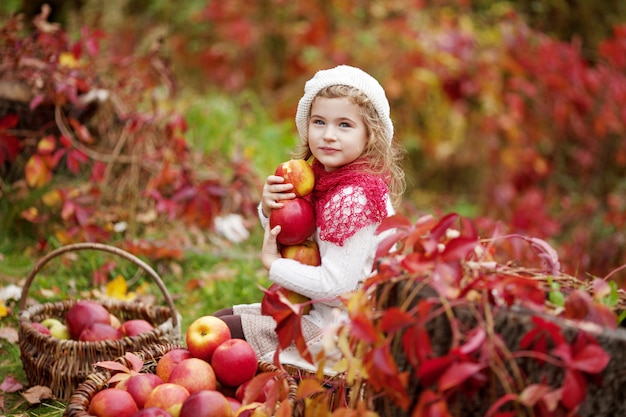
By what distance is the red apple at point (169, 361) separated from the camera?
88.2 inches

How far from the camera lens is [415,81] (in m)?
6.95

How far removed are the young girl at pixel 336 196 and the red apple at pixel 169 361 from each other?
0.77ft

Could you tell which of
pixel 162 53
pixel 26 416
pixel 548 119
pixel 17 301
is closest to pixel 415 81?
pixel 548 119

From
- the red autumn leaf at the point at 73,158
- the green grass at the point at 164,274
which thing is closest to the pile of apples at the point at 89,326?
the green grass at the point at 164,274

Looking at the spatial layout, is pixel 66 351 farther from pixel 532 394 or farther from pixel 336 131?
pixel 532 394

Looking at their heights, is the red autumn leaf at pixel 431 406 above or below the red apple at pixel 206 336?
above

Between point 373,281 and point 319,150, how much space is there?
705 mm

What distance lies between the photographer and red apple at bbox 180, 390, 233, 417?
194cm

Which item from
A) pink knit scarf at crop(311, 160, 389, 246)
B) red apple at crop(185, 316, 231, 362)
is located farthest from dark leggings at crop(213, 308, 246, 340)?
pink knit scarf at crop(311, 160, 389, 246)

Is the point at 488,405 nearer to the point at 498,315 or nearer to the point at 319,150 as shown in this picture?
the point at 498,315

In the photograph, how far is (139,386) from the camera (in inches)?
82.6

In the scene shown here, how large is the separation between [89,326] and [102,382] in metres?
0.57

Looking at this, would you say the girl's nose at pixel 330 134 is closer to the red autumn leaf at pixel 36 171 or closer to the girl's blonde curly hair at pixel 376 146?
the girl's blonde curly hair at pixel 376 146

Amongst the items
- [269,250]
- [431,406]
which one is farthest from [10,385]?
[431,406]
